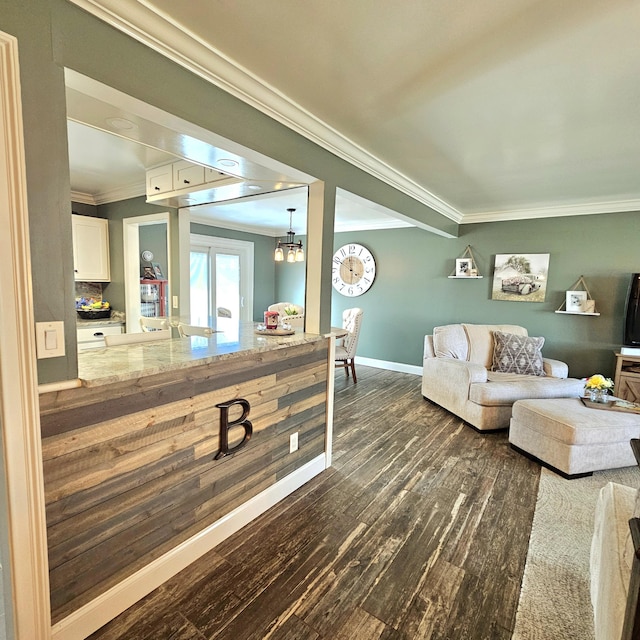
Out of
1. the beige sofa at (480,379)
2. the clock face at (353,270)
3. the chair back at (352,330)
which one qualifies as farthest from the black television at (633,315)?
the clock face at (353,270)

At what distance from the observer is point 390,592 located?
5.31 ft

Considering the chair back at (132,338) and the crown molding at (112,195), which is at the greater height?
the crown molding at (112,195)

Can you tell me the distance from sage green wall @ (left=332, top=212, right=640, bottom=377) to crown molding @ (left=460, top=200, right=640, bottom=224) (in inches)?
2.9

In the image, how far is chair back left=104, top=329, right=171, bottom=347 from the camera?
186 cm

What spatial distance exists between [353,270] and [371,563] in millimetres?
4810

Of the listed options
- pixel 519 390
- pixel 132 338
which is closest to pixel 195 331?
pixel 132 338

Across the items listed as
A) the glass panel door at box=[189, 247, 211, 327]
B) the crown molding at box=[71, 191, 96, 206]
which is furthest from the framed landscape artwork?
the crown molding at box=[71, 191, 96, 206]

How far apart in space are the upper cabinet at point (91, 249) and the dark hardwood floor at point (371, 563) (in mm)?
3385

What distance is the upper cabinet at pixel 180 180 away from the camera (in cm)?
268

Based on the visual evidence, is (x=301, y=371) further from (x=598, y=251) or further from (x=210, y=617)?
(x=598, y=251)

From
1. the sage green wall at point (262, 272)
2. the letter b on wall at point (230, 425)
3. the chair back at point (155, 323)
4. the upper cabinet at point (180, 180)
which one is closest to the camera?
the letter b on wall at point (230, 425)

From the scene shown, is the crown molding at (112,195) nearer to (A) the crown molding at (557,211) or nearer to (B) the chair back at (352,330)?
(B) the chair back at (352,330)

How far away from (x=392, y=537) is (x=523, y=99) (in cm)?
251

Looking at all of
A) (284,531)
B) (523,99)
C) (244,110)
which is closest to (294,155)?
(244,110)
